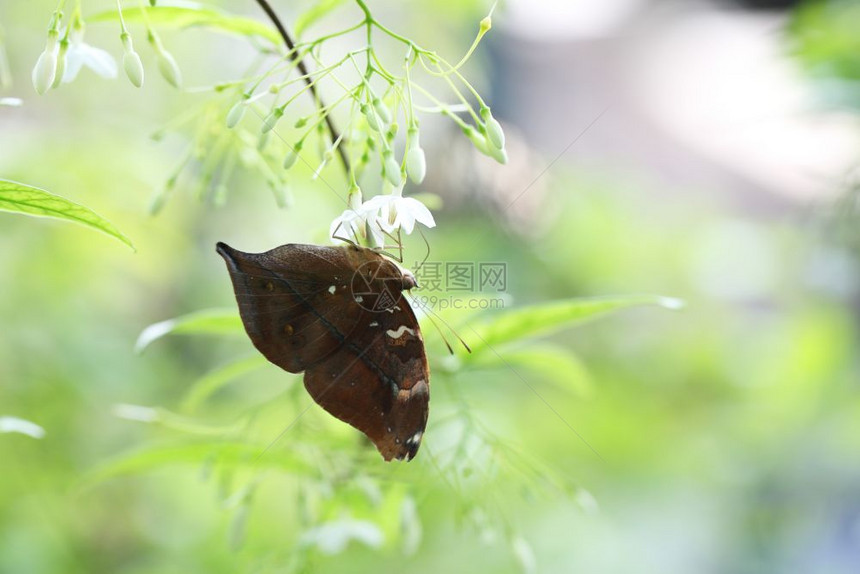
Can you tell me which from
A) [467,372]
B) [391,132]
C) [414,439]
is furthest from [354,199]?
[467,372]

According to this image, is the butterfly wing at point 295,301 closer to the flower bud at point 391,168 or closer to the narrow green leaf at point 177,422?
the flower bud at point 391,168

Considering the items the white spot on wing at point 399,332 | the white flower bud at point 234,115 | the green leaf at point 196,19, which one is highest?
the green leaf at point 196,19

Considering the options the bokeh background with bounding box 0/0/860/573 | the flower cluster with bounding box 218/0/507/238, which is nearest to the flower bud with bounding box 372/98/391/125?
the flower cluster with bounding box 218/0/507/238

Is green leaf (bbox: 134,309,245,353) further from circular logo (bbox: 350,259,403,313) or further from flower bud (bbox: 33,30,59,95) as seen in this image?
flower bud (bbox: 33,30,59,95)

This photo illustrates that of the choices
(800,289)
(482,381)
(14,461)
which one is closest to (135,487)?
(14,461)

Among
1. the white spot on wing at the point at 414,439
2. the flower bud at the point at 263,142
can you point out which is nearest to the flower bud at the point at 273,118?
the flower bud at the point at 263,142

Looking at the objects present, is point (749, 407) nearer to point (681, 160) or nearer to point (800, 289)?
point (800, 289)

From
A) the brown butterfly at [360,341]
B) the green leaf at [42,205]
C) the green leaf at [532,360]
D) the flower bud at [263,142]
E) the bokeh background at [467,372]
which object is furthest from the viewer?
the bokeh background at [467,372]
